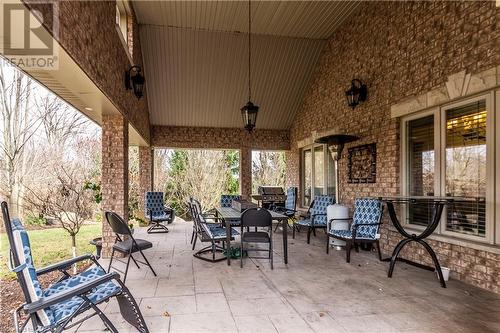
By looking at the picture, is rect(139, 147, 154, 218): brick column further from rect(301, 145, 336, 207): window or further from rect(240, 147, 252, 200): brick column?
rect(301, 145, 336, 207): window

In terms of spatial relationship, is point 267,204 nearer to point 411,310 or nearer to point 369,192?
point 369,192

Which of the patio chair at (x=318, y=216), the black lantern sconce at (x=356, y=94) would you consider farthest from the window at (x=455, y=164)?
the patio chair at (x=318, y=216)

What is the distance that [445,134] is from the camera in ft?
13.9

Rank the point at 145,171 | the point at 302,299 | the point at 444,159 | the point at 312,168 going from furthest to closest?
1. the point at 145,171
2. the point at 312,168
3. the point at 444,159
4. the point at 302,299

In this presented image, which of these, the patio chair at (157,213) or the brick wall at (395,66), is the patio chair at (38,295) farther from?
the patio chair at (157,213)

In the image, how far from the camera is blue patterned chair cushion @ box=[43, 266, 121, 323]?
2.09 m

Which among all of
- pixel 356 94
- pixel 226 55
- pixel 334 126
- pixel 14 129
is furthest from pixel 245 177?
pixel 14 129

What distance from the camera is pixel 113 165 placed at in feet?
16.5

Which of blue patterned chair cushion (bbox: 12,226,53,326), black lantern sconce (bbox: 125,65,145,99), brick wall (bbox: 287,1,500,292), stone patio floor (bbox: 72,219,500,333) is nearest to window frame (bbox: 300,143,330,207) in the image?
brick wall (bbox: 287,1,500,292)

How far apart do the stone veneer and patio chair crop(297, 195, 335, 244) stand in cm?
348

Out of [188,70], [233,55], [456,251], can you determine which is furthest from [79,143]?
[456,251]

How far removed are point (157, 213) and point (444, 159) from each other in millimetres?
6126
